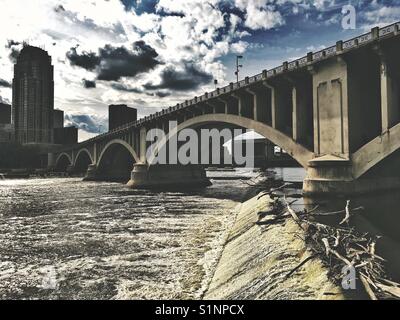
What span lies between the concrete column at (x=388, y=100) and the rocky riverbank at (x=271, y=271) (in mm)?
14317

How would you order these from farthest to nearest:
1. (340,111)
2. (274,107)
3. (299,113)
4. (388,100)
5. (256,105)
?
(256,105)
(274,107)
(299,113)
(340,111)
(388,100)

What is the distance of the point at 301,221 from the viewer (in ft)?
55.8

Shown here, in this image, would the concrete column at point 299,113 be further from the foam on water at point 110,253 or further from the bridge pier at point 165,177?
the bridge pier at point 165,177

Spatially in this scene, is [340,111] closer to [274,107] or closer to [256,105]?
[274,107]

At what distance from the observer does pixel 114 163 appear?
355 feet

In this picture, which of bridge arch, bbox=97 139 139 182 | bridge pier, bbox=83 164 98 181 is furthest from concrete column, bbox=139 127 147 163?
bridge pier, bbox=83 164 98 181

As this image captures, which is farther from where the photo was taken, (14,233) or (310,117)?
(310,117)

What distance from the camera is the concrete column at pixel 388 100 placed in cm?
2586

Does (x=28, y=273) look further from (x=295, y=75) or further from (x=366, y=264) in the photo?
(x=295, y=75)

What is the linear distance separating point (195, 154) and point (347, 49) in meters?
51.2

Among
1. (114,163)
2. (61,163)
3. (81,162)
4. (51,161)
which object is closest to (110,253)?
(114,163)

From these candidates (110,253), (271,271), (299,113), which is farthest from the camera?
(299,113)

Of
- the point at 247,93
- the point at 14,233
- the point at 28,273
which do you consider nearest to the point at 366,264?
the point at 28,273

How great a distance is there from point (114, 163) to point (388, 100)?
9387 centimetres
